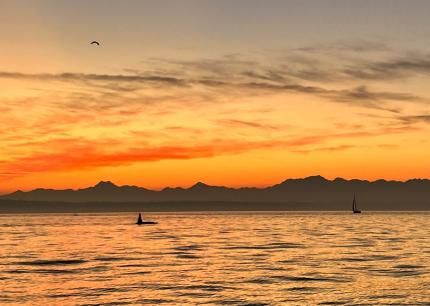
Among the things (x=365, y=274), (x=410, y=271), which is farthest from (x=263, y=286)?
(x=410, y=271)

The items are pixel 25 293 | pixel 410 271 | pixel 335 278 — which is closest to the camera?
pixel 25 293

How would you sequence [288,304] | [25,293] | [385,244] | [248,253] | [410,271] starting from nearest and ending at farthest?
[288,304]
[25,293]
[410,271]
[248,253]
[385,244]

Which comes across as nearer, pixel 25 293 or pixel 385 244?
pixel 25 293

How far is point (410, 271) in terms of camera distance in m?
73.3

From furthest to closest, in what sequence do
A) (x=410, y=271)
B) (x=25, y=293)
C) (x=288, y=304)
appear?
(x=410, y=271) < (x=25, y=293) < (x=288, y=304)

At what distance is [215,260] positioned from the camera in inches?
3442

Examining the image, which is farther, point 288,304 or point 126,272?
point 126,272

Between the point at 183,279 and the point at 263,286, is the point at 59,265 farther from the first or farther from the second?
the point at 263,286

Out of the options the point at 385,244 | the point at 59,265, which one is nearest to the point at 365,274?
the point at 59,265

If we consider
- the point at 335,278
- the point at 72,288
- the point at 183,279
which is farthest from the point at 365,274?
the point at 72,288

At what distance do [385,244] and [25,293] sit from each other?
7320 cm

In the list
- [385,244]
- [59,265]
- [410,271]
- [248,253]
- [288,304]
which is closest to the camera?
[288,304]

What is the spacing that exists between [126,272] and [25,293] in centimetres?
1552

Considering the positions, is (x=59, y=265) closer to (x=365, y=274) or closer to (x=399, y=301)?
(x=365, y=274)
